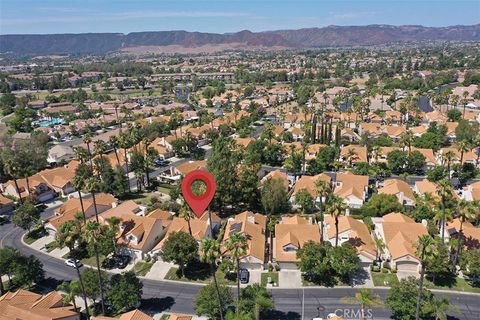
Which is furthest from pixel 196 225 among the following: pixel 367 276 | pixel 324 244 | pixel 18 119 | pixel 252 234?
pixel 18 119

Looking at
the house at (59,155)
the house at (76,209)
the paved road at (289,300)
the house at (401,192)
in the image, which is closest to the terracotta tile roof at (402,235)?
the paved road at (289,300)

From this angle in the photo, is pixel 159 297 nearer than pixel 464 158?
Yes

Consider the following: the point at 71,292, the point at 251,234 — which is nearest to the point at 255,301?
the point at 251,234

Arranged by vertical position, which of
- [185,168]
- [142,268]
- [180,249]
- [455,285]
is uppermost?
[180,249]

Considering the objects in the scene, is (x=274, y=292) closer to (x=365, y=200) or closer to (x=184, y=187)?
(x=184, y=187)

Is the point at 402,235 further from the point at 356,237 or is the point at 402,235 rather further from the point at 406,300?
the point at 406,300

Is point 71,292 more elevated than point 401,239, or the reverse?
point 71,292
